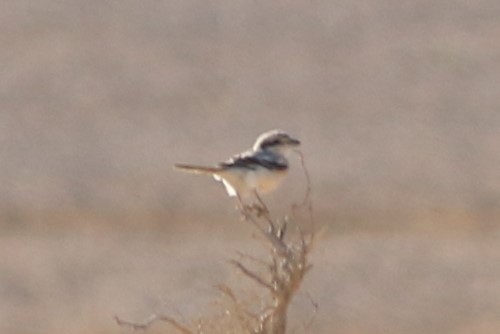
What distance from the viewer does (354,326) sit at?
2402cm

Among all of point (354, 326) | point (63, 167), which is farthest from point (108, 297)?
point (63, 167)

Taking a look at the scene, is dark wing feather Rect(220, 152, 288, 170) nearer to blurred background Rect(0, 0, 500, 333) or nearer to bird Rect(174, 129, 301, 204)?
bird Rect(174, 129, 301, 204)

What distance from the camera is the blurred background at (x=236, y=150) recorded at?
2547 centimetres

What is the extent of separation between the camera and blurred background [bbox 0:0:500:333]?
25.5 m

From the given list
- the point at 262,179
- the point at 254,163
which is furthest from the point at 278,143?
the point at 262,179

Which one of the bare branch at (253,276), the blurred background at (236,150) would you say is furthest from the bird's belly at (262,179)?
the blurred background at (236,150)

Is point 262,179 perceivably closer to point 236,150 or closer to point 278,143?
point 278,143

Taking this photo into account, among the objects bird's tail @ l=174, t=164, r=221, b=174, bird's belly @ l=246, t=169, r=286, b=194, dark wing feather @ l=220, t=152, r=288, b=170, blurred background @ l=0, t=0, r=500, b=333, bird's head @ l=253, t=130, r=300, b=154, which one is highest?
blurred background @ l=0, t=0, r=500, b=333

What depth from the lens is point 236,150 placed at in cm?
3044

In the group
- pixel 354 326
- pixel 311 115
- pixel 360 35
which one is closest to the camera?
pixel 354 326

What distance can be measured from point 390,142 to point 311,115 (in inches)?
76.3

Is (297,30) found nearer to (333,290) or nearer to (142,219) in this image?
(142,219)

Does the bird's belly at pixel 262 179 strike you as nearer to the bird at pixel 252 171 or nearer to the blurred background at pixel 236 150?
the bird at pixel 252 171

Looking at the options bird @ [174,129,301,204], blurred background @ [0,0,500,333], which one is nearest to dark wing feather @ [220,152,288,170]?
bird @ [174,129,301,204]
